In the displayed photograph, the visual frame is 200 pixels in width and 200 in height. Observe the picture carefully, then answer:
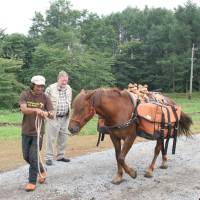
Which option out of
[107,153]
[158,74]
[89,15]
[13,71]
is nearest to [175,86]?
[158,74]

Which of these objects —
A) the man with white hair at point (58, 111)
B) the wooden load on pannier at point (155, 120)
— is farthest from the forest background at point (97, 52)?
the wooden load on pannier at point (155, 120)

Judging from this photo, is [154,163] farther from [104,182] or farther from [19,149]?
[19,149]

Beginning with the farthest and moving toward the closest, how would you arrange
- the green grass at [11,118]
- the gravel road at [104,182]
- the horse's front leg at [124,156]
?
the green grass at [11,118], the horse's front leg at [124,156], the gravel road at [104,182]

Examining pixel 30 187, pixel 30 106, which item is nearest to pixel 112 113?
pixel 30 106

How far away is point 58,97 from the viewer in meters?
8.55

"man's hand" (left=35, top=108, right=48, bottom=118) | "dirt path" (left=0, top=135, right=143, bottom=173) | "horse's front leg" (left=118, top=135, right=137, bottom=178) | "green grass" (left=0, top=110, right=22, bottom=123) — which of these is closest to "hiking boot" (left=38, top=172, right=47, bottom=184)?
"man's hand" (left=35, top=108, right=48, bottom=118)

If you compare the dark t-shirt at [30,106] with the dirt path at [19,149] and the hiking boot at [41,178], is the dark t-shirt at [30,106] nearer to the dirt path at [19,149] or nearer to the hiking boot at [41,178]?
the hiking boot at [41,178]

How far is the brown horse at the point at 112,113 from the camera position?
23.0 ft

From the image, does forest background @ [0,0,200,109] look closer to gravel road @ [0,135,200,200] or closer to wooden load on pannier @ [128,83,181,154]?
gravel road @ [0,135,200,200]

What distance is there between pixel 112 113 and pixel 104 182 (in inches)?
47.4

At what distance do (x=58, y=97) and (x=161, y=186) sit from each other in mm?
2810

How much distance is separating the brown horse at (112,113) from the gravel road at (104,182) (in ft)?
1.29

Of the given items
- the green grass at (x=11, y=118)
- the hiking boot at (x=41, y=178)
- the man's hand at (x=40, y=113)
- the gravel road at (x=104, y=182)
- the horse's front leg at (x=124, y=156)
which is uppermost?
the man's hand at (x=40, y=113)

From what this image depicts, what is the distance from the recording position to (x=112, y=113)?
7246mm
